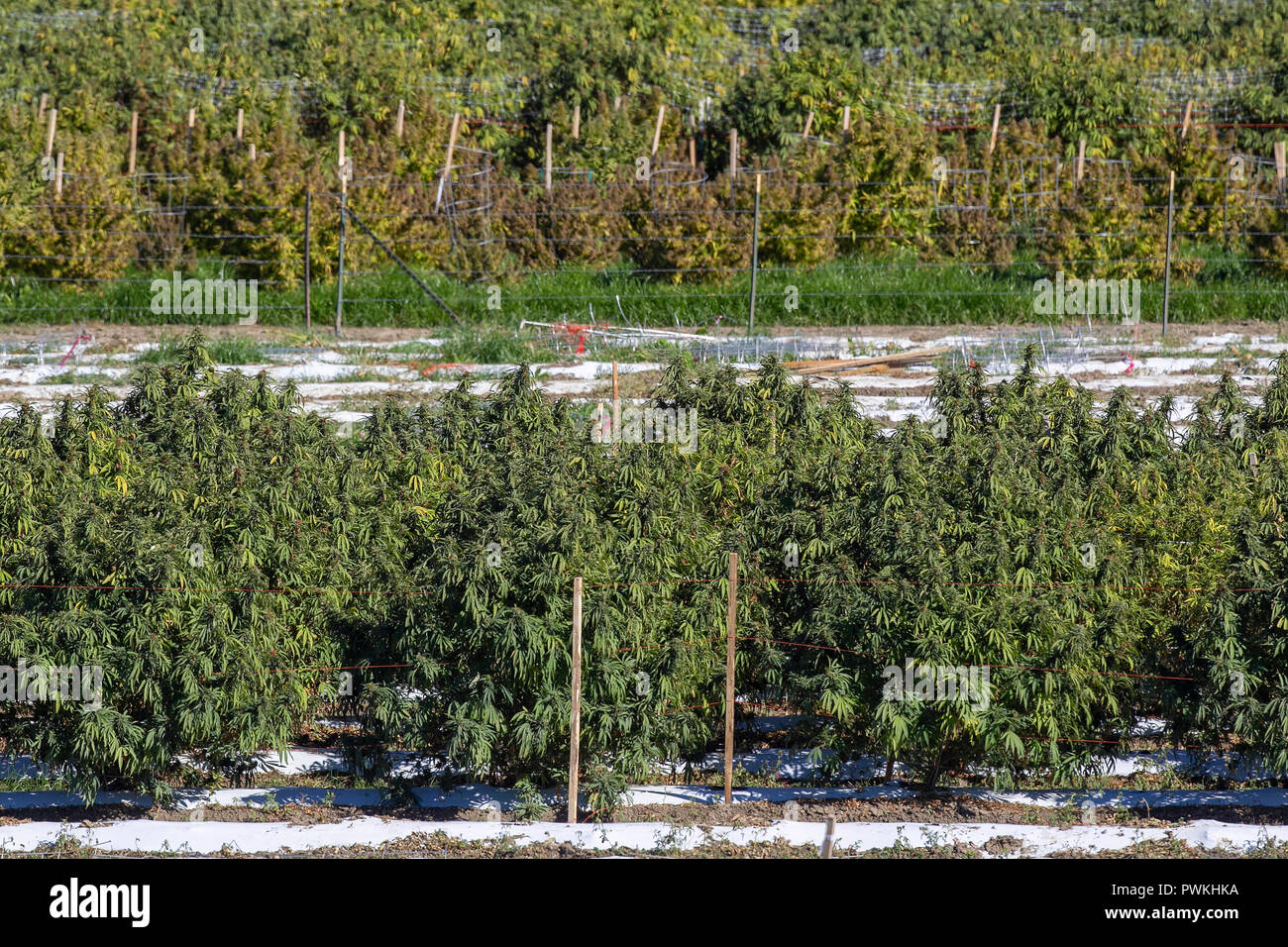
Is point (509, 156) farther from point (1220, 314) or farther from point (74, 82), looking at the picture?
point (1220, 314)

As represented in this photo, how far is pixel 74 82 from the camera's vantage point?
2506 centimetres

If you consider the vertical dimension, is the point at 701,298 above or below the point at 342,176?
below

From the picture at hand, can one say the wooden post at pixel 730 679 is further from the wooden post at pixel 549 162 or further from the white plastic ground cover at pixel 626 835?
the wooden post at pixel 549 162

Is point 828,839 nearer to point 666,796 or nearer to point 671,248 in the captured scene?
point 666,796

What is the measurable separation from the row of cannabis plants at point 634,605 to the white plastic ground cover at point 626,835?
332 millimetres

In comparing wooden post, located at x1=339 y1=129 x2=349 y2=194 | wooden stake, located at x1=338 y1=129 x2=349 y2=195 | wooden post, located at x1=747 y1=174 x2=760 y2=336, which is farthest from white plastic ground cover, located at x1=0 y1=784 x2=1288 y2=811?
wooden post, located at x1=339 y1=129 x2=349 y2=194

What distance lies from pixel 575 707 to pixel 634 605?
0.79 metres

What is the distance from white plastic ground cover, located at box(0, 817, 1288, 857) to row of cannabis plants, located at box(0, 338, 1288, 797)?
1.09 feet

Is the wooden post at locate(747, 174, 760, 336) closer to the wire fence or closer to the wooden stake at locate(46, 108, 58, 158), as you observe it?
the wire fence

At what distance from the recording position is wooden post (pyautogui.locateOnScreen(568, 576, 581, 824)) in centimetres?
918

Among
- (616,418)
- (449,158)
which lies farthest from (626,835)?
(449,158)

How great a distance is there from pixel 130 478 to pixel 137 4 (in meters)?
20.6

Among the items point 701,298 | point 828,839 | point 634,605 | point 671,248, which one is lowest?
point 828,839

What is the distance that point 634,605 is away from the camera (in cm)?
962
